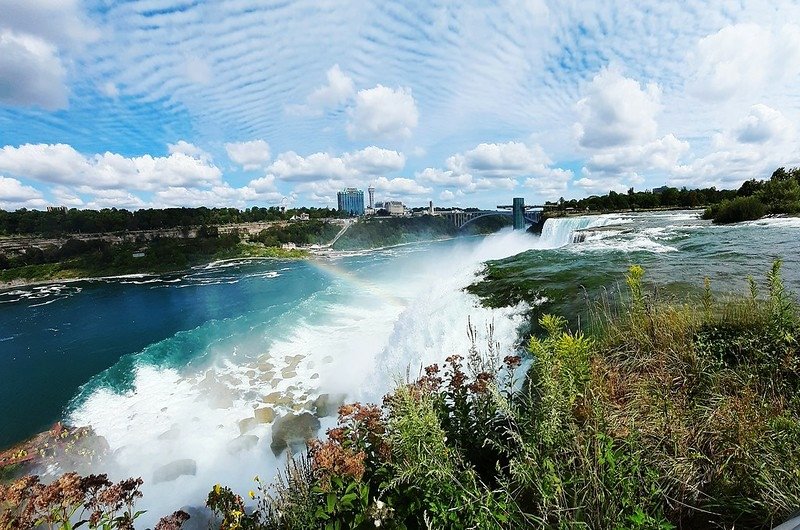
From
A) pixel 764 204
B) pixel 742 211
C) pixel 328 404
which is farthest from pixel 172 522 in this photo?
pixel 764 204

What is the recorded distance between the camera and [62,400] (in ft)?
52.8

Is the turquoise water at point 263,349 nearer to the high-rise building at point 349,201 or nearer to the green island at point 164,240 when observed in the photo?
the green island at point 164,240

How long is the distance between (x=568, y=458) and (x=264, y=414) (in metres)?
12.2

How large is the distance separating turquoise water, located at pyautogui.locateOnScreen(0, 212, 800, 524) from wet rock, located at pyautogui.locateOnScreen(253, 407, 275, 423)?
0.21m

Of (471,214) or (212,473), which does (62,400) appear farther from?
(471,214)

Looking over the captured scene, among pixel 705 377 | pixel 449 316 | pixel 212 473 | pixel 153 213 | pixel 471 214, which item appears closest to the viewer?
pixel 705 377

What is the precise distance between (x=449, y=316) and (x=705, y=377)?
24.1 ft

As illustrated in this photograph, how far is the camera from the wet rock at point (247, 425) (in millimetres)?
11965

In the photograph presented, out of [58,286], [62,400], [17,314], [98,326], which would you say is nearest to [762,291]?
[62,400]

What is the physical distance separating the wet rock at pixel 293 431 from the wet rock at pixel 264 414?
372 mm

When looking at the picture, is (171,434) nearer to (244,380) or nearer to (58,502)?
(244,380)

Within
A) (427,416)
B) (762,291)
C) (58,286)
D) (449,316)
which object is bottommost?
(58,286)

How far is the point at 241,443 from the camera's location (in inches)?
441

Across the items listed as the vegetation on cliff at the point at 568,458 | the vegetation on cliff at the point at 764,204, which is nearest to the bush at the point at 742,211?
the vegetation on cliff at the point at 764,204
